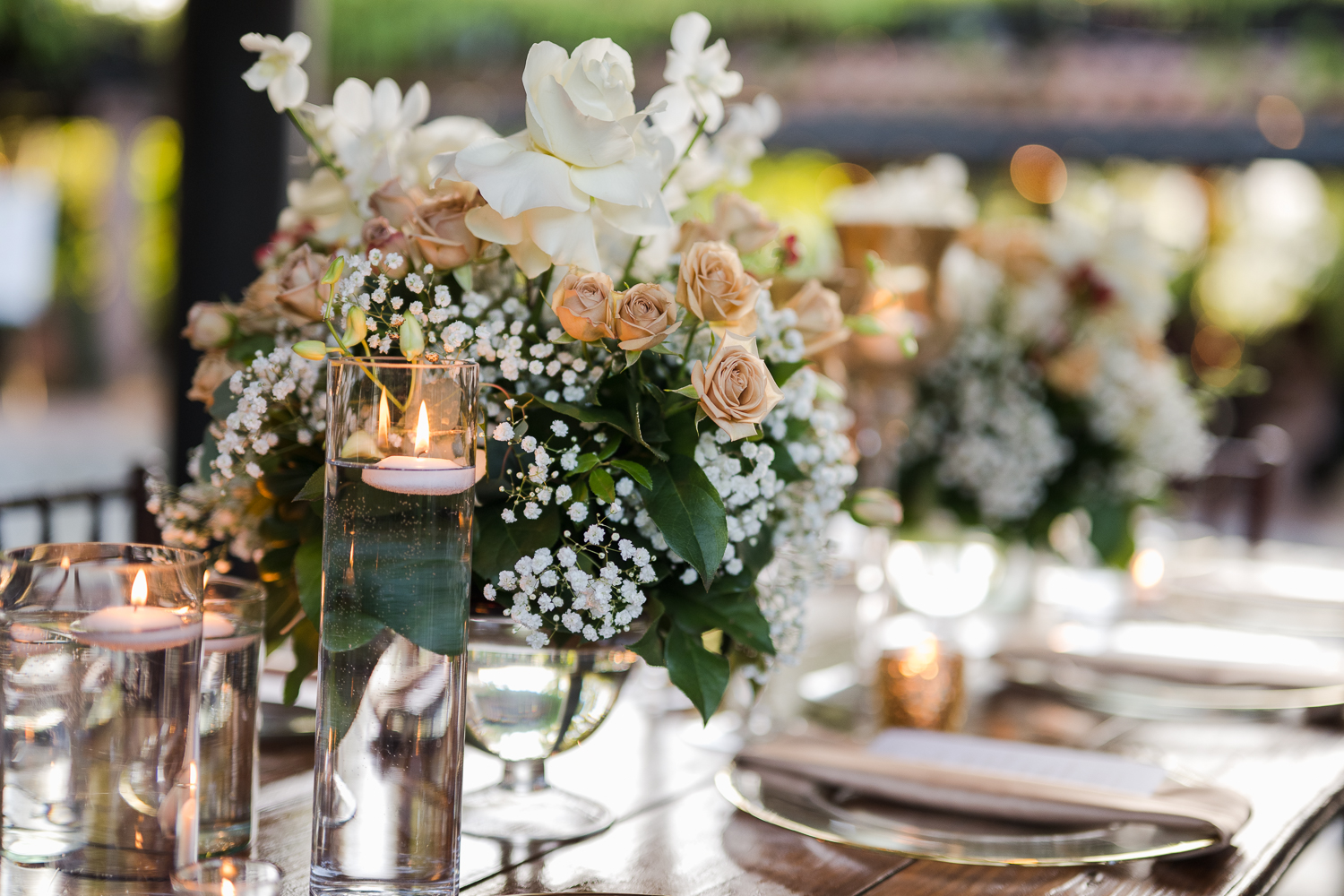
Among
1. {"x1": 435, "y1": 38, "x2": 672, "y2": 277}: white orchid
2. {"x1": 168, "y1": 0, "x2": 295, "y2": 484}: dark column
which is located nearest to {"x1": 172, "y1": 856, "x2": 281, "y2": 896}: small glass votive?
{"x1": 435, "y1": 38, "x2": 672, "y2": 277}: white orchid

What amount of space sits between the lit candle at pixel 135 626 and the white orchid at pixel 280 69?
39 cm

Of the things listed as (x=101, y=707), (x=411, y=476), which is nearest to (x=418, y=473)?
(x=411, y=476)

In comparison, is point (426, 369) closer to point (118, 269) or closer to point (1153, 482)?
point (1153, 482)

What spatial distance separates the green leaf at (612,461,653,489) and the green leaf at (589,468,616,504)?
1 centimetres

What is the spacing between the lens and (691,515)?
886 millimetres

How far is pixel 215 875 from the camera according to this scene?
754 mm

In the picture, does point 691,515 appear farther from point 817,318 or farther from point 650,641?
point 817,318

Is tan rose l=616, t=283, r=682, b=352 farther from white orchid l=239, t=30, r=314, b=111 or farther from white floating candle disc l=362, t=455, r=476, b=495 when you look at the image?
white orchid l=239, t=30, r=314, b=111

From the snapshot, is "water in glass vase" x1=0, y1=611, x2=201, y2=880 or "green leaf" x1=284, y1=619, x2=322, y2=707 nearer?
"water in glass vase" x1=0, y1=611, x2=201, y2=880

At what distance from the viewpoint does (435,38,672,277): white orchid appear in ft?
2.78

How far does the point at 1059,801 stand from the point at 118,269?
35.1 feet

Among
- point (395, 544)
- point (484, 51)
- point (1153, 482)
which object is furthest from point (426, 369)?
point (484, 51)

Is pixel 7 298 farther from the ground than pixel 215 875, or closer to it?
farther from the ground

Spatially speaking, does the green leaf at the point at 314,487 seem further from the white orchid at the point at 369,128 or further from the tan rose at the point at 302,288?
the white orchid at the point at 369,128
